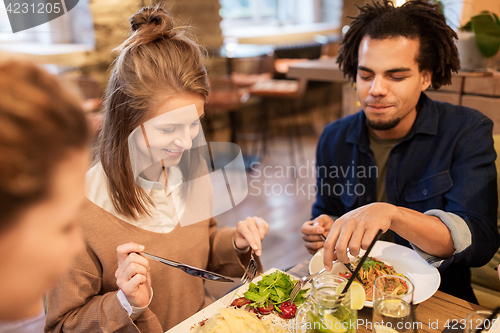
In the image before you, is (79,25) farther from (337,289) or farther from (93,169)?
(337,289)

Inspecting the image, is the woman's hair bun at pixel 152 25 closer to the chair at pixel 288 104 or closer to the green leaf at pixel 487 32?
the green leaf at pixel 487 32

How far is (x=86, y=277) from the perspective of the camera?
914mm

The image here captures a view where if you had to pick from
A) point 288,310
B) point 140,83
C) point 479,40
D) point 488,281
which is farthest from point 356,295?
point 479,40

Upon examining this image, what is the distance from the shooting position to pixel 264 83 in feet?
14.9

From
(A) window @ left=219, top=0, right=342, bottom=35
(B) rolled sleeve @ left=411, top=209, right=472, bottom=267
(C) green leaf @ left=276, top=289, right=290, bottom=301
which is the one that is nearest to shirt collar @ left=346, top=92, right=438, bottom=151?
(B) rolled sleeve @ left=411, top=209, right=472, bottom=267

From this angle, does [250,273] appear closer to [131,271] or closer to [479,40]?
[131,271]

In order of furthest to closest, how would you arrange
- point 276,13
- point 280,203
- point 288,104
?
point 276,13 < point 288,104 < point 280,203

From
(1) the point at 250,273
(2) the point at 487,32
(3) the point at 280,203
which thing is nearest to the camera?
(1) the point at 250,273

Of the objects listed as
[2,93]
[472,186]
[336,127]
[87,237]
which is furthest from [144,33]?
[472,186]

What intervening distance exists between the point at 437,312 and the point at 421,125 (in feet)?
2.37

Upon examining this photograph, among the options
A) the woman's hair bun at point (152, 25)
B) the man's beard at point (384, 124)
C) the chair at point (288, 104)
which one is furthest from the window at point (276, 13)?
the woman's hair bun at point (152, 25)

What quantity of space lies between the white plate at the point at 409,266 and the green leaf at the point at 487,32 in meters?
1.30

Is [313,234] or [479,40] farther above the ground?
[479,40]

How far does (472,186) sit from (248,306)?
2.68ft
